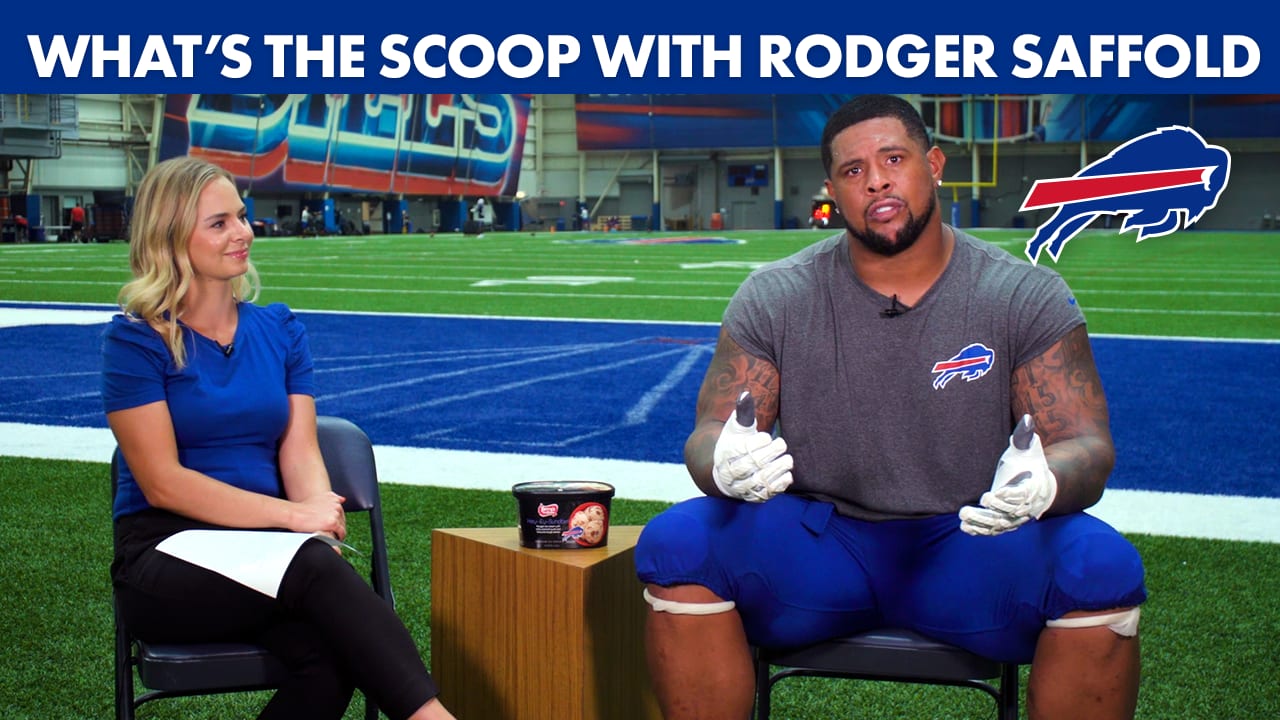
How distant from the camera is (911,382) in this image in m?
3.00

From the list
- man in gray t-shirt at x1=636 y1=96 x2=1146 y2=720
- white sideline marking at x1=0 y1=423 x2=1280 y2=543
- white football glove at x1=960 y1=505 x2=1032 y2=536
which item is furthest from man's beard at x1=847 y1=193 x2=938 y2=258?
white sideline marking at x1=0 y1=423 x2=1280 y2=543

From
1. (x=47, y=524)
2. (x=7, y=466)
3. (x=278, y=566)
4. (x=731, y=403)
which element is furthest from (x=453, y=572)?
(x=7, y=466)

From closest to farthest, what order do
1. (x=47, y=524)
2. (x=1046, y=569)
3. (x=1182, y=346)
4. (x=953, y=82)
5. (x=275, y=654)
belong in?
1. (x=1046, y=569)
2. (x=275, y=654)
3. (x=47, y=524)
4. (x=1182, y=346)
5. (x=953, y=82)

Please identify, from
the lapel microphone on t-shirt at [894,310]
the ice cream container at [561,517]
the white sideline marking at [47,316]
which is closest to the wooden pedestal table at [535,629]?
the ice cream container at [561,517]

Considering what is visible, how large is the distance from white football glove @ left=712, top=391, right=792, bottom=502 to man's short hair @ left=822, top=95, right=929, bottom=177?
68 centimetres

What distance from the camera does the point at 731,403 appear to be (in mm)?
3123

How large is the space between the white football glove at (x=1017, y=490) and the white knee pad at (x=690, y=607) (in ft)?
1.58

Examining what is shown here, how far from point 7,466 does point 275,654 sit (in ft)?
14.7

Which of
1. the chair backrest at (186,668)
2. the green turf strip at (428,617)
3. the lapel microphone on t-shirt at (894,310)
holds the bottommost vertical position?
the green turf strip at (428,617)

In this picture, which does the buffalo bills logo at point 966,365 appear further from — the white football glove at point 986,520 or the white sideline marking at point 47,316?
the white sideline marking at point 47,316

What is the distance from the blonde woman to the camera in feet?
9.46

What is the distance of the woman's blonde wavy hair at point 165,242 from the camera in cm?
318

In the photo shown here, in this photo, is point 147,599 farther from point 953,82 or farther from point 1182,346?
point 953,82

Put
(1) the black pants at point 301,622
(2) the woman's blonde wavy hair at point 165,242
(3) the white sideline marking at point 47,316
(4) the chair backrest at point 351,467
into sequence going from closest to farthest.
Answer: (1) the black pants at point 301,622 → (2) the woman's blonde wavy hair at point 165,242 → (4) the chair backrest at point 351,467 → (3) the white sideline marking at point 47,316
